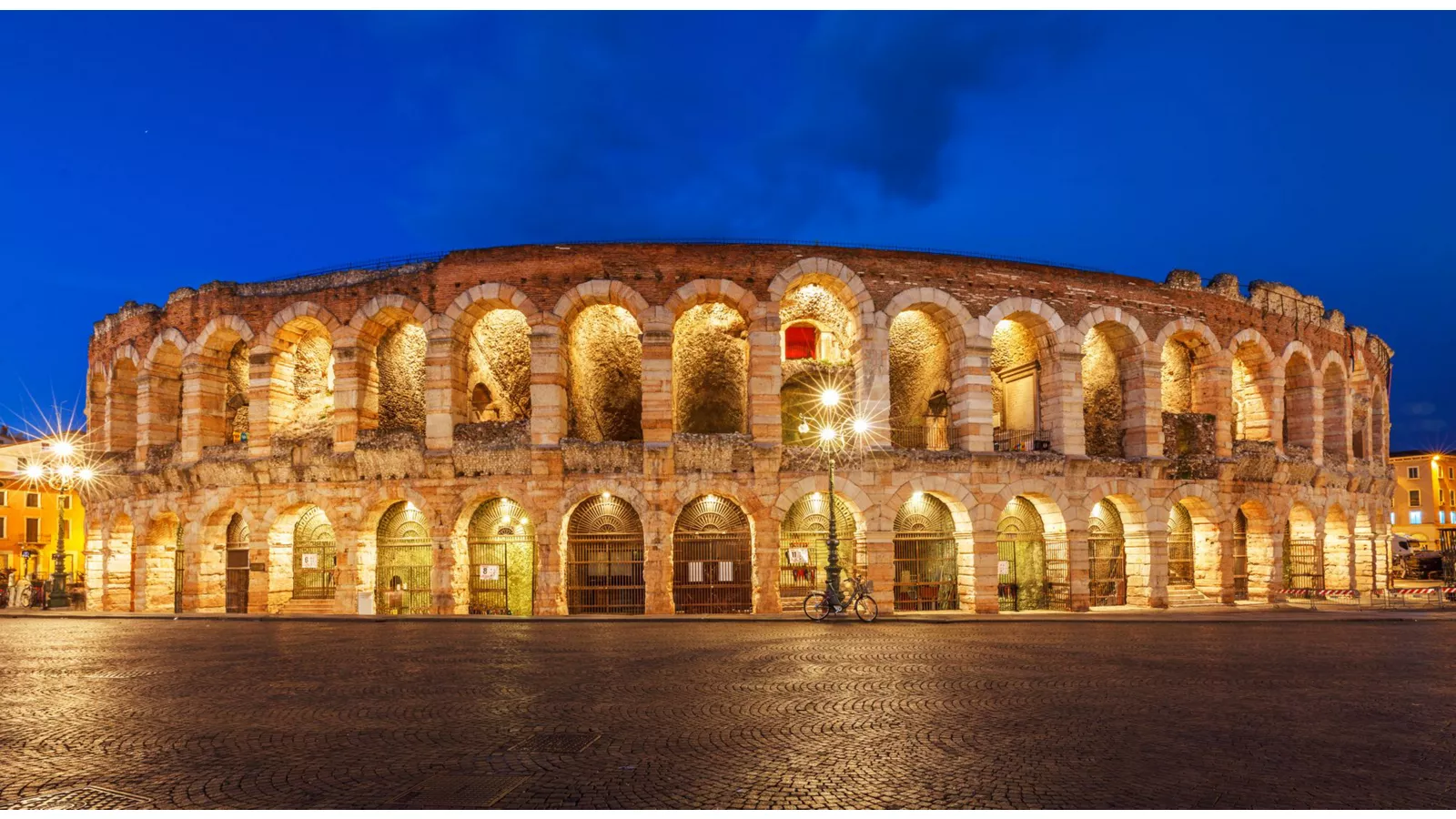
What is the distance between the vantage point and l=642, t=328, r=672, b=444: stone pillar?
23172mm

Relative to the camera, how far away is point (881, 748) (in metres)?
7.30

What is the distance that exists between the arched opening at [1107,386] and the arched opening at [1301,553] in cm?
692

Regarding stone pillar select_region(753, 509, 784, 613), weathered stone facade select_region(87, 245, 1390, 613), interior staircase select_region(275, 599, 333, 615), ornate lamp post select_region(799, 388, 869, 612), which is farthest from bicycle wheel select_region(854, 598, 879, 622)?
interior staircase select_region(275, 599, 333, 615)

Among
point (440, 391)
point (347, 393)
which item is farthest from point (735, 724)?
point (347, 393)

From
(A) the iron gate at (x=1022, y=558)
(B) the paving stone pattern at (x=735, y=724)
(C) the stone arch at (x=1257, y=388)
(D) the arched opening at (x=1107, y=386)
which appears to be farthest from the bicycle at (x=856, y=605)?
(C) the stone arch at (x=1257, y=388)

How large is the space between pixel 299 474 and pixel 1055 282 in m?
20.6

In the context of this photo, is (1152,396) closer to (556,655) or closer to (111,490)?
(556,655)

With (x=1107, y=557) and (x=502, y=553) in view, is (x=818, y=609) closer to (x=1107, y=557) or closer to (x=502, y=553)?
(x=502, y=553)

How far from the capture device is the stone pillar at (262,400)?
2498cm

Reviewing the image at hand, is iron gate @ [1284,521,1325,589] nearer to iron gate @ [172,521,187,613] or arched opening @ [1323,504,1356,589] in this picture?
arched opening @ [1323,504,1356,589]

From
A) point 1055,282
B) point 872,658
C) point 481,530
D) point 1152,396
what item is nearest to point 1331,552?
point 1152,396

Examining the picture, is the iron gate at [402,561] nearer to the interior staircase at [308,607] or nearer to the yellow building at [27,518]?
the interior staircase at [308,607]

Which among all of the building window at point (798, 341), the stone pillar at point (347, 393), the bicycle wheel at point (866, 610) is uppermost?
the building window at point (798, 341)

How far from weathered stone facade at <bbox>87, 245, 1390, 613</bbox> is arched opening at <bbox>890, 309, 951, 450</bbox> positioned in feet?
0.27
